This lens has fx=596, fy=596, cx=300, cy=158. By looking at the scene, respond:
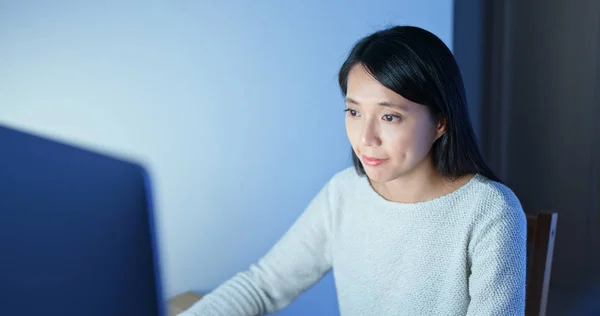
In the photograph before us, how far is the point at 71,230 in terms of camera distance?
300 millimetres

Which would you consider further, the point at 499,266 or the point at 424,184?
the point at 424,184

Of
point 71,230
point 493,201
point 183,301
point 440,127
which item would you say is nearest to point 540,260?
point 493,201

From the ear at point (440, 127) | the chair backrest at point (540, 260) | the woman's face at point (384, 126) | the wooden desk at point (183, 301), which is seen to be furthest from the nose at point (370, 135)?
the wooden desk at point (183, 301)

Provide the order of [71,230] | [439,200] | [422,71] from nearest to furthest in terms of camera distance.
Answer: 1. [71,230]
2. [422,71]
3. [439,200]

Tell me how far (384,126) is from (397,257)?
0.27 m

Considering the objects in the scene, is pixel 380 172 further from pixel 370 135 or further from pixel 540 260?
pixel 540 260

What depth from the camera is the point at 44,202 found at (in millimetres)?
298

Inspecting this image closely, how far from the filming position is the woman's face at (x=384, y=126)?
900 millimetres

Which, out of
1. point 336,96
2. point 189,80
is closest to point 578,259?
point 336,96

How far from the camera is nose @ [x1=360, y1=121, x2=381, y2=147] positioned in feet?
2.98

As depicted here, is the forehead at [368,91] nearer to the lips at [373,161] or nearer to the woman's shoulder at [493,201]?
the lips at [373,161]

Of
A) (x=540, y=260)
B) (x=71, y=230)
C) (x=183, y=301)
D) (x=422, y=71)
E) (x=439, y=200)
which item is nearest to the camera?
(x=71, y=230)

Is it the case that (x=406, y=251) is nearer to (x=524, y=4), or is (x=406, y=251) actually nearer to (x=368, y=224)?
(x=368, y=224)

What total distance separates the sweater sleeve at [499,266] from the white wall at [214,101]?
531mm
